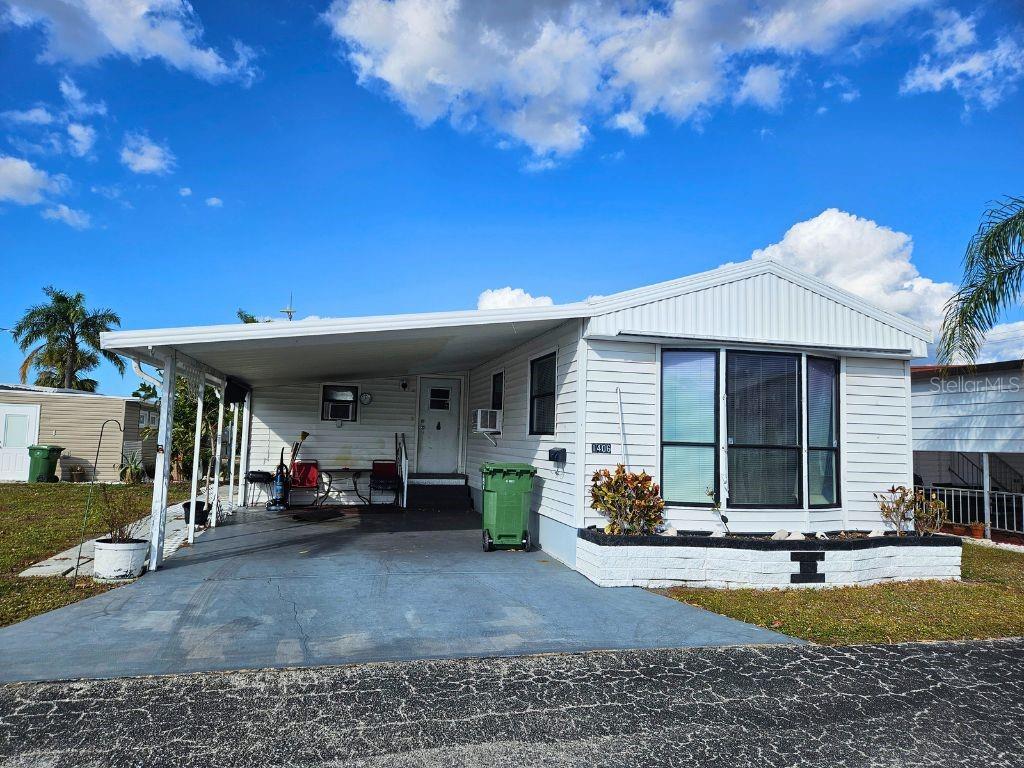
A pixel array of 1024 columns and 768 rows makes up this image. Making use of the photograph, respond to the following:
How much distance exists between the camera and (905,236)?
54.2ft

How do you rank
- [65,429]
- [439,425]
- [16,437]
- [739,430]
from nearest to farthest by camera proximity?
[739,430], [439,425], [16,437], [65,429]

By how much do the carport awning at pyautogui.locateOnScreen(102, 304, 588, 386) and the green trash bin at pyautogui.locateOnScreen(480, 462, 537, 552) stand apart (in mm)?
1773

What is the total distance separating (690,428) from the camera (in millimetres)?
6879

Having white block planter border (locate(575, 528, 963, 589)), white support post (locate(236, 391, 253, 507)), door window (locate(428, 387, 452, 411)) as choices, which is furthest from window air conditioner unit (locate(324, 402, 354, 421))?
white block planter border (locate(575, 528, 963, 589))

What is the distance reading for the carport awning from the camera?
6.03 m

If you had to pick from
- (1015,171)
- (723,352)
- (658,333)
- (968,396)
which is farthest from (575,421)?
(1015,171)

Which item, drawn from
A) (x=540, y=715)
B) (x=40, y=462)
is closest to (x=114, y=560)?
(x=540, y=715)

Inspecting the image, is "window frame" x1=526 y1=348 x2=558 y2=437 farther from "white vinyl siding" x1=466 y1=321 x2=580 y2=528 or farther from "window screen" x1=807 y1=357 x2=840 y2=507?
"window screen" x1=807 y1=357 x2=840 y2=507

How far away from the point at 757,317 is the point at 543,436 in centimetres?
300

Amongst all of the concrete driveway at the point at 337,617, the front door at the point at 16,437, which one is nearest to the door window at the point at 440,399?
the concrete driveway at the point at 337,617

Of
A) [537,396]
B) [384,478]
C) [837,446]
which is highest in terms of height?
[537,396]

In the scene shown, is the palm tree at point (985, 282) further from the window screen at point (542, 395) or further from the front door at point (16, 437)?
the front door at point (16, 437)

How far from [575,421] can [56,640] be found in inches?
194

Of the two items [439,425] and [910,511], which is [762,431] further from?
[439,425]
